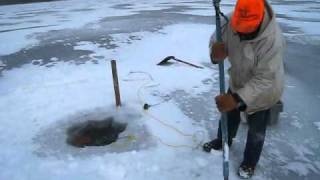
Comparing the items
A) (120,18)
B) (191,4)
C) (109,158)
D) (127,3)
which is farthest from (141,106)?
(127,3)

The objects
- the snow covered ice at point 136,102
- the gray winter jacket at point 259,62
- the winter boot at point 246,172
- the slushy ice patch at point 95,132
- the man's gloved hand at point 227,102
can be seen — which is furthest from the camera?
the slushy ice patch at point 95,132

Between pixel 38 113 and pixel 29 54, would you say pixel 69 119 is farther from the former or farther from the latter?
pixel 29 54

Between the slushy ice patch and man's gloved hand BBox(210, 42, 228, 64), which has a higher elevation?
man's gloved hand BBox(210, 42, 228, 64)

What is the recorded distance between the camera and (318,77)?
577cm

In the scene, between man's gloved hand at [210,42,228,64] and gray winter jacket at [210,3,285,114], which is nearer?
gray winter jacket at [210,3,285,114]

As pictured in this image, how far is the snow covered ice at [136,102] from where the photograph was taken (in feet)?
11.3

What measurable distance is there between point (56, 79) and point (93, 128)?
81.0 inches

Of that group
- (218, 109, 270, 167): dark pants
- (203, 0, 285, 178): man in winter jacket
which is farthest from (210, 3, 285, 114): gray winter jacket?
(218, 109, 270, 167): dark pants

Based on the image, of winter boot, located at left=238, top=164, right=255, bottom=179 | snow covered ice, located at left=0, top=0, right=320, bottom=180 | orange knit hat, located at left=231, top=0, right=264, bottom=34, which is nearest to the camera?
orange knit hat, located at left=231, top=0, right=264, bottom=34

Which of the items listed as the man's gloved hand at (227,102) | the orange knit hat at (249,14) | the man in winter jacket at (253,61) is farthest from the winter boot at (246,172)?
the orange knit hat at (249,14)

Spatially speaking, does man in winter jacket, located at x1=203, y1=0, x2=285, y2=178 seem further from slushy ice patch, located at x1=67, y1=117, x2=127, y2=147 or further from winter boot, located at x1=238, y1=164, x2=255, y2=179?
slushy ice patch, located at x1=67, y1=117, x2=127, y2=147

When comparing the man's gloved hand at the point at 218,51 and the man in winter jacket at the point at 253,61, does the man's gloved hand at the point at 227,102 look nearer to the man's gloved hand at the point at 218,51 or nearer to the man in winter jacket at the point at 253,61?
the man in winter jacket at the point at 253,61

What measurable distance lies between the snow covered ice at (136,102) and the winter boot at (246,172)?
73mm

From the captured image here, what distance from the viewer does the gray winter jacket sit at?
2.61m
